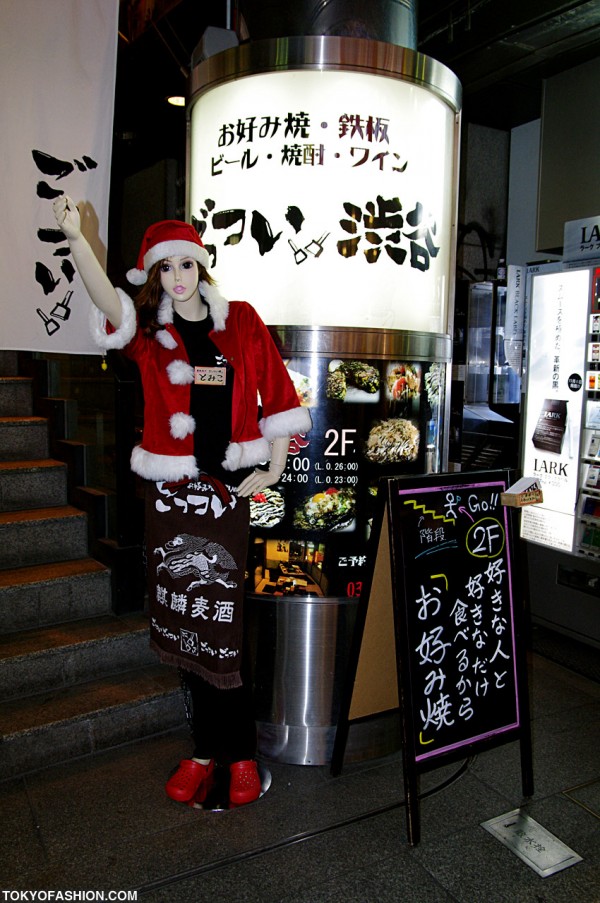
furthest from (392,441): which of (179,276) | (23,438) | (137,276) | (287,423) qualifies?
(23,438)

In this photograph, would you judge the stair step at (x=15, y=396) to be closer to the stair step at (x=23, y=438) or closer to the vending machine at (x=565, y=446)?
the stair step at (x=23, y=438)

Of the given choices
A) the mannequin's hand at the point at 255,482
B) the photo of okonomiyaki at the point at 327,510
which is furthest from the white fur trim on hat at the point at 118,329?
the photo of okonomiyaki at the point at 327,510

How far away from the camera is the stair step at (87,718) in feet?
8.80

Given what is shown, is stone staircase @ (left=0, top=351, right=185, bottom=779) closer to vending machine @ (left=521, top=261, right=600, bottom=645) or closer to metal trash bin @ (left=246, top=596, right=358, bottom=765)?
metal trash bin @ (left=246, top=596, right=358, bottom=765)

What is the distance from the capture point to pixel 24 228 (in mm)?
2541

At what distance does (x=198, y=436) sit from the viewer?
2.40 m

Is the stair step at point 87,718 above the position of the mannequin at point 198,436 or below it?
below

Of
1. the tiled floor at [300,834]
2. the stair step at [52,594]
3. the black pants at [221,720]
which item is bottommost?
the tiled floor at [300,834]

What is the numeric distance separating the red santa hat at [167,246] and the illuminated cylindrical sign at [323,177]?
1.43ft

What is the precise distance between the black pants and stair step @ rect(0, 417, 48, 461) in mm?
2046

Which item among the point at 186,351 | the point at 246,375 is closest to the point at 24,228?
the point at 186,351

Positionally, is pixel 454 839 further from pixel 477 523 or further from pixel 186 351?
pixel 186 351

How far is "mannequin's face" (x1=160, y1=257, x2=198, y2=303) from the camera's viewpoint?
233 cm

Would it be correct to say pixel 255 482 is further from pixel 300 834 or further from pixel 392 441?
pixel 300 834
